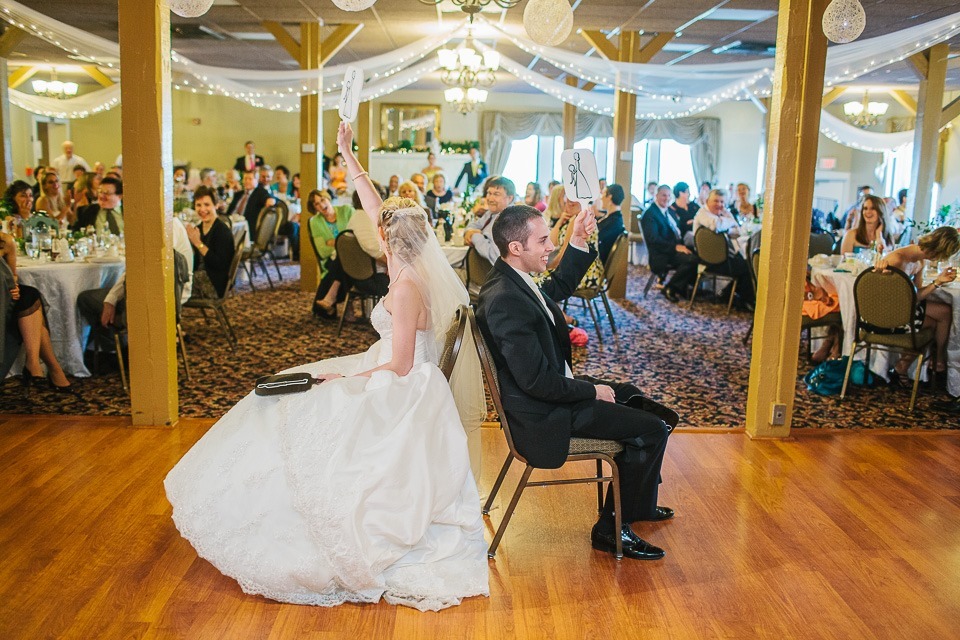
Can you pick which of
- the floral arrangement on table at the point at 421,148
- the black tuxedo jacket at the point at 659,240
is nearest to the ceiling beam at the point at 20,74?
the floral arrangement on table at the point at 421,148

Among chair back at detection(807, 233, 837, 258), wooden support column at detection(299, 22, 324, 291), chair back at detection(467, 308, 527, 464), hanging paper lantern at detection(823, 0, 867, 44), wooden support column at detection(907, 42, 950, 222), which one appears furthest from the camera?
wooden support column at detection(907, 42, 950, 222)

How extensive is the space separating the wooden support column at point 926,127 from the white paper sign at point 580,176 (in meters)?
7.75

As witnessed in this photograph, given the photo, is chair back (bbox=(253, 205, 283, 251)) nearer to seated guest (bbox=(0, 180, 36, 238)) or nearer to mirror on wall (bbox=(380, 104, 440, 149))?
seated guest (bbox=(0, 180, 36, 238))

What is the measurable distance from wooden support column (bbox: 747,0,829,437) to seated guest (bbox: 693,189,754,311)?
4235mm

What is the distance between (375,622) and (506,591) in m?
0.47

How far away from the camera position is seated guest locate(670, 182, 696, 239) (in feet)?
35.3

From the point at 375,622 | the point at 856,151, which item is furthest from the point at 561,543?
the point at 856,151

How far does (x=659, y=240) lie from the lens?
9781mm

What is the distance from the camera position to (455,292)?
3262mm

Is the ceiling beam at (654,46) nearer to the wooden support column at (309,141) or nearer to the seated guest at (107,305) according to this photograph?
the wooden support column at (309,141)

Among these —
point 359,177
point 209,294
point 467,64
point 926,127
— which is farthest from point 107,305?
point 926,127

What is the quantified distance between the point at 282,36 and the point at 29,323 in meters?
5.16

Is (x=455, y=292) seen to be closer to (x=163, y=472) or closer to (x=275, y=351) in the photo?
(x=163, y=472)

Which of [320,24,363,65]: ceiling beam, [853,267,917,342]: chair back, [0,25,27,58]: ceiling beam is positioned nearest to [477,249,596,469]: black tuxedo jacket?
[853,267,917,342]: chair back
